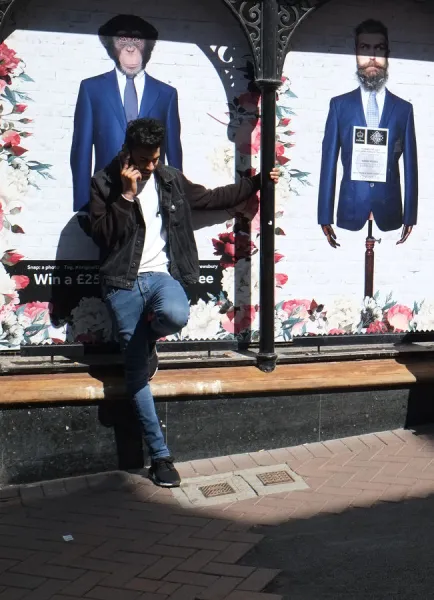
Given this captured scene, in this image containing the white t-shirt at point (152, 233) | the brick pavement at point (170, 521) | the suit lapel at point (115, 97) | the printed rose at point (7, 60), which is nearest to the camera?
the brick pavement at point (170, 521)

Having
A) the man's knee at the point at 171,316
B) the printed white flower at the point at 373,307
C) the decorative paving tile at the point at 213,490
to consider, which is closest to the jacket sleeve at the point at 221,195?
the man's knee at the point at 171,316

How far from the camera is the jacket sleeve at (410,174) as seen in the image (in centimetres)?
603

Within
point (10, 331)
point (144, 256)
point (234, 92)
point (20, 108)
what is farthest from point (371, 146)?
point (10, 331)

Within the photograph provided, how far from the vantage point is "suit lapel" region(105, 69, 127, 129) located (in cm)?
543

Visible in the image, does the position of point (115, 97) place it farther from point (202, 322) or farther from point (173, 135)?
point (202, 322)

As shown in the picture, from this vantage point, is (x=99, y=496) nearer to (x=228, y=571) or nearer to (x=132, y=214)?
(x=228, y=571)

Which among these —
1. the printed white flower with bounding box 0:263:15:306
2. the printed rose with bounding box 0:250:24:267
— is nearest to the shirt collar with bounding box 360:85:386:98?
the printed rose with bounding box 0:250:24:267

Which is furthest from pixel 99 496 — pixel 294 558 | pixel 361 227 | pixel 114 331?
pixel 361 227

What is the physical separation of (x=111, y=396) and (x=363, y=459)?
5.17 feet

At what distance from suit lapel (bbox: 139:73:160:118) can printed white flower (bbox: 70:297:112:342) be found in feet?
4.00

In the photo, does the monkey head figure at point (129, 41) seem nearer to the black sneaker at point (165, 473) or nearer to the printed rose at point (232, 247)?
the printed rose at point (232, 247)

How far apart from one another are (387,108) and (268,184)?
44.1 inches

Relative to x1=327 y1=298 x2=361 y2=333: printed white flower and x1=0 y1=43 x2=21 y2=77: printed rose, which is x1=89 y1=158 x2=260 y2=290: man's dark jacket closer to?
x1=0 y1=43 x2=21 y2=77: printed rose

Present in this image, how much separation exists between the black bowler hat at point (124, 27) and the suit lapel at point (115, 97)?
0.75 feet
